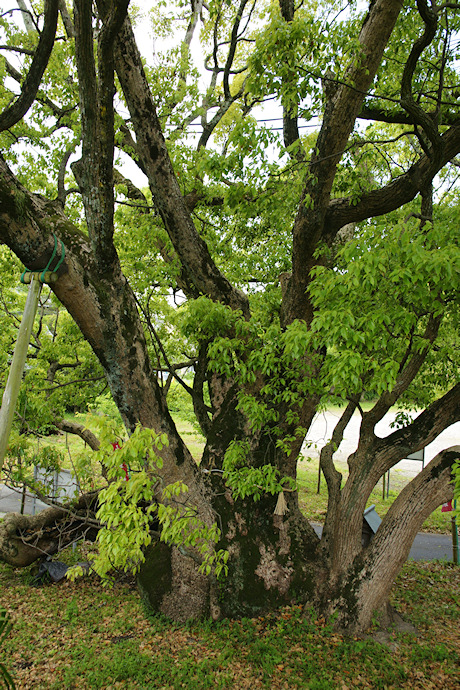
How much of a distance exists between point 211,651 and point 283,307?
4141mm

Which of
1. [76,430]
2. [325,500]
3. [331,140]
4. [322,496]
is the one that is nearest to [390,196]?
[331,140]

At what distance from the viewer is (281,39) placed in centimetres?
468

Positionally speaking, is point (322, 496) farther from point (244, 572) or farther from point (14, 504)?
point (14, 504)

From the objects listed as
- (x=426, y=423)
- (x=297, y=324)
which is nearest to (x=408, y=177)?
(x=297, y=324)

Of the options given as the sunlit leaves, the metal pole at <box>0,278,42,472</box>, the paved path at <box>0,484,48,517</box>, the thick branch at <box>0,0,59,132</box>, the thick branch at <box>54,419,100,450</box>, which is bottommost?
the paved path at <box>0,484,48,517</box>

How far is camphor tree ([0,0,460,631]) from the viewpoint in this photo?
3.88 meters

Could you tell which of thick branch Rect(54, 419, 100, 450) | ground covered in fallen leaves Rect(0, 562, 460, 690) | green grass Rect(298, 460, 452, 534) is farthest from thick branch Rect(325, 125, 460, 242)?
green grass Rect(298, 460, 452, 534)

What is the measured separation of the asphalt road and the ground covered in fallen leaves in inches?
95.3

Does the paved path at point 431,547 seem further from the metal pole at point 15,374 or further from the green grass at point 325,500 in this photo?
the metal pole at point 15,374

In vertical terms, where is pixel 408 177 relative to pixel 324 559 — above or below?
above

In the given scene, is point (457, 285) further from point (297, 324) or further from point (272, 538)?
point (272, 538)

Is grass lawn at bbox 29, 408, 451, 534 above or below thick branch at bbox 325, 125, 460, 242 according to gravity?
below

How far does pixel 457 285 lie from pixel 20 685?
5.47 metres

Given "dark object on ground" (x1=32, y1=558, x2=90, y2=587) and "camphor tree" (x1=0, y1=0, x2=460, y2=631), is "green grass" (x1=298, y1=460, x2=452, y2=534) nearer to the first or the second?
"camphor tree" (x1=0, y1=0, x2=460, y2=631)
